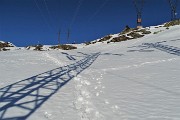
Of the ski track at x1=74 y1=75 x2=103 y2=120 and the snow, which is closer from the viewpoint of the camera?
the ski track at x1=74 y1=75 x2=103 y2=120

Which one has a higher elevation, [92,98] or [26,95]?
[26,95]

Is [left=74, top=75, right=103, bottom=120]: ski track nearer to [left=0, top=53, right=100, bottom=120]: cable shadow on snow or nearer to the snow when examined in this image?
the snow

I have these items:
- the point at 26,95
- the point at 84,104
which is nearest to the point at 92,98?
the point at 84,104

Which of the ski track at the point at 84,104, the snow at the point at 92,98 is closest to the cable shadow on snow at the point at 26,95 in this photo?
the snow at the point at 92,98

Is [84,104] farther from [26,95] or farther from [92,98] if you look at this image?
[26,95]

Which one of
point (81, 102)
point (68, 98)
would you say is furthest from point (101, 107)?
point (68, 98)

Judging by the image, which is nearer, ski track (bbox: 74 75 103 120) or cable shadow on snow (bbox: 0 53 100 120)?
ski track (bbox: 74 75 103 120)

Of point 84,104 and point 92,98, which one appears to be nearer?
point 84,104

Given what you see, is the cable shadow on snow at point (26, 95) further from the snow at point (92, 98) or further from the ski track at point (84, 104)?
the ski track at point (84, 104)

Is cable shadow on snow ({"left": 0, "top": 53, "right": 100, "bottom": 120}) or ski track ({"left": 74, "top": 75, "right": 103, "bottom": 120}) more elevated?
cable shadow on snow ({"left": 0, "top": 53, "right": 100, "bottom": 120})

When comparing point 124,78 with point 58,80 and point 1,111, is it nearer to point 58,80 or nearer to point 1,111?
point 58,80

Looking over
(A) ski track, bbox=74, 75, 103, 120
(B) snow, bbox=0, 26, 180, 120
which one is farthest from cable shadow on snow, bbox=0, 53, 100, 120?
(A) ski track, bbox=74, 75, 103, 120

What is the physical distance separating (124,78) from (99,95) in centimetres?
471

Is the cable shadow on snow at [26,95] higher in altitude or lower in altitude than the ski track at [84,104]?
higher
